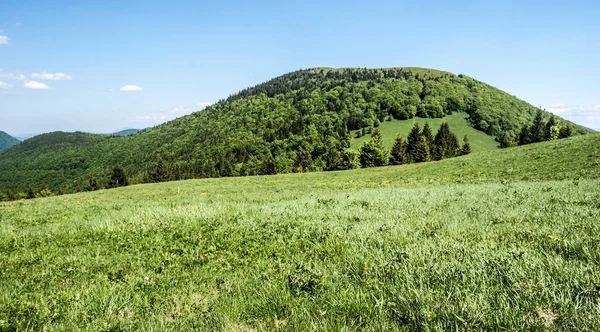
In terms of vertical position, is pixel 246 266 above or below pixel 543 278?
below

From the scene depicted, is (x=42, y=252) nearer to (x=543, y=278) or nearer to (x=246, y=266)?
(x=246, y=266)

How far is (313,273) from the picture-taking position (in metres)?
4.09

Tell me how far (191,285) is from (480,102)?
20843 cm

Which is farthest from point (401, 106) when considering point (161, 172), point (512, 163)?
point (512, 163)

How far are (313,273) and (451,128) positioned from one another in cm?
17111

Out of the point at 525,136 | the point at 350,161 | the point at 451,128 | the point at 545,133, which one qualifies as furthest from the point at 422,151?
the point at 451,128

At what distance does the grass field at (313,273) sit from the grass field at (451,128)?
133501mm

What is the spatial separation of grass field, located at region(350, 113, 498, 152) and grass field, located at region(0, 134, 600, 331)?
13350 centimetres

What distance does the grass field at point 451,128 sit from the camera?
140 metres

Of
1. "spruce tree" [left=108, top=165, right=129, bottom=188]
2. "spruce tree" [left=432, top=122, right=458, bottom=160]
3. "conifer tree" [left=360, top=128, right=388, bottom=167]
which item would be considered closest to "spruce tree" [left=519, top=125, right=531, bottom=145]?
"spruce tree" [left=432, top=122, right=458, bottom=160]

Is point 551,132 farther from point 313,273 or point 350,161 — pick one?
point 313,273

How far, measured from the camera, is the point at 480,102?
581ft

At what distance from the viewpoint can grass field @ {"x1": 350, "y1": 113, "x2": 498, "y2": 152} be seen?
14025 centimetres

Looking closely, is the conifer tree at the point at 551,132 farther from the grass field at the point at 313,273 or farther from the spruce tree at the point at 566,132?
the grass field at the point at 313,273
